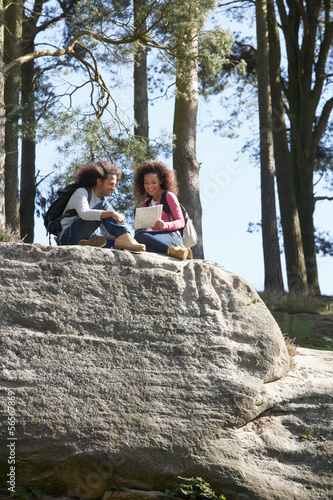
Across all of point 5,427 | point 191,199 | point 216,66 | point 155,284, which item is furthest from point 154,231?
point 216,66

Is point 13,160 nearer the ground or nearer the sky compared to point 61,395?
nearer the sky

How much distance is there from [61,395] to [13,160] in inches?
301

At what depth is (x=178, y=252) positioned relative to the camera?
5566 mm

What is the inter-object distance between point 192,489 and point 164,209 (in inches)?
107

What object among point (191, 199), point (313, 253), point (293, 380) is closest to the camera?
point (293, 380)

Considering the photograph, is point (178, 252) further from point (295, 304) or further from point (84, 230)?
point (295, 304)

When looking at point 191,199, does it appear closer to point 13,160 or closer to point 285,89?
point 13,160

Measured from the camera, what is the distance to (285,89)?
17.5m

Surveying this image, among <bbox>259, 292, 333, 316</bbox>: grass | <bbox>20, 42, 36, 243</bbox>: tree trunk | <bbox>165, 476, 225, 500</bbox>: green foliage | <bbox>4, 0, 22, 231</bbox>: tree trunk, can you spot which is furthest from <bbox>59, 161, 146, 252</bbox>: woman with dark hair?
<bbox>20, 42, 36, 243</bbox>: tree trunk

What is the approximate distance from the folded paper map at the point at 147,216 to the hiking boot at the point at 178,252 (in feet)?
1.03

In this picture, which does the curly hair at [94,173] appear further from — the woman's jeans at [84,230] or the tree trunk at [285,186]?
the tree trunk at [285,186]

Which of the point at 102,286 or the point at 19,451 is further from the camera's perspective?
the point at 102,286

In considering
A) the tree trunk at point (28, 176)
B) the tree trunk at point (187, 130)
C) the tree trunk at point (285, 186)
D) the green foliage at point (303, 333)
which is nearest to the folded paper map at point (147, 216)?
the green foliage at point (303, 333)

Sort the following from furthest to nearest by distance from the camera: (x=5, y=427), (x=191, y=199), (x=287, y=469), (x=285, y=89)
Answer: (x=285, y=89), (x=191, y=199), (x=287, y=469), (x=5, y=427)
